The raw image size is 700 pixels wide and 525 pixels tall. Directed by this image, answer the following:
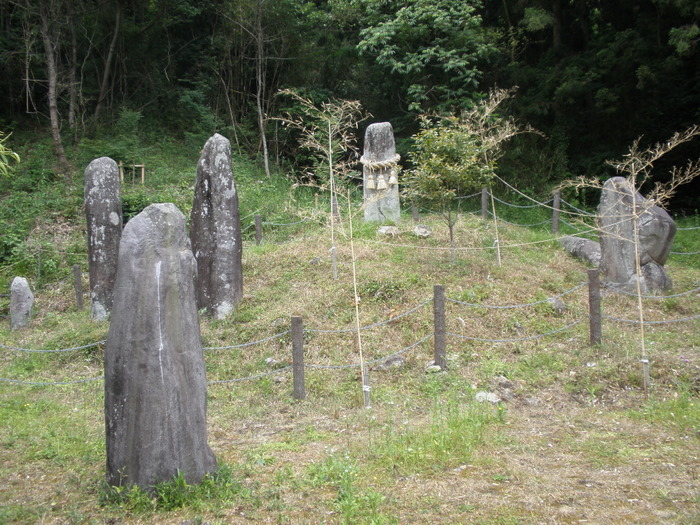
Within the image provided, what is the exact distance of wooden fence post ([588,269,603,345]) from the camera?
8.49 meters

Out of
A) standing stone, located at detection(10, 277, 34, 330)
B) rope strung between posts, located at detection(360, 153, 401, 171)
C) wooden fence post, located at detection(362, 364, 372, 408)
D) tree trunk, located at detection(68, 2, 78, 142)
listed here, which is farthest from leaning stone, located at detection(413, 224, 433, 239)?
tree trunk, located at detection(68, 2, 78, 142)

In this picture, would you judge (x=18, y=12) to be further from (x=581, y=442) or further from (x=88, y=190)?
(x=581, y=442)

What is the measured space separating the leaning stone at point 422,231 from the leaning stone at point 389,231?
397 millimetres

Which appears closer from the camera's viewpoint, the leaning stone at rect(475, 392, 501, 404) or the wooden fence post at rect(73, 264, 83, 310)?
the leaning stone at rect(475, 392, 501, 404)

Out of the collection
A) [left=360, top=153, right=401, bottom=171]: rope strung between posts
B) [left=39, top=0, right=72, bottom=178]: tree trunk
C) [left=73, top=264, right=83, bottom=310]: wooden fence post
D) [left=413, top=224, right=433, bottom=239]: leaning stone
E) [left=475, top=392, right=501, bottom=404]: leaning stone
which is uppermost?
[left=39, top=0, right=72, bottom=178]: tree trunk

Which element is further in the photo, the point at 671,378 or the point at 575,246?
the point at 575,246

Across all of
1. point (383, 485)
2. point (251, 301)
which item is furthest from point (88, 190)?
point (383, 485)

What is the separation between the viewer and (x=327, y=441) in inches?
251

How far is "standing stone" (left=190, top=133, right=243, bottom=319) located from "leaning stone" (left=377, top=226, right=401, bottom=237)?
3.73m

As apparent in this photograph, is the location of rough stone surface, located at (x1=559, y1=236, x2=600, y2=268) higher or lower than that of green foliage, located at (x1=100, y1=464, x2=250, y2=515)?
higher

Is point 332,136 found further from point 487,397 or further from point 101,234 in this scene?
point 487,397

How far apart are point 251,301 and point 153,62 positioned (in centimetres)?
1725

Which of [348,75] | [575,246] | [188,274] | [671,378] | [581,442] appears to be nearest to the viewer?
[188,274]

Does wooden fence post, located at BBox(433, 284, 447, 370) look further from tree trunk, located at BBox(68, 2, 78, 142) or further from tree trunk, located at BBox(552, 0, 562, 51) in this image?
tree trunk, located at BBox(68, 2, 78, 142)
